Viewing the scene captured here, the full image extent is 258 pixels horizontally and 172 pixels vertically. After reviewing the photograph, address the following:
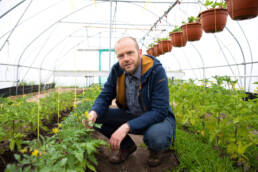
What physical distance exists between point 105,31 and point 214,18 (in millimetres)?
9956

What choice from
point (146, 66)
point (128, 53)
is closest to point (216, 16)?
point (146, 66)

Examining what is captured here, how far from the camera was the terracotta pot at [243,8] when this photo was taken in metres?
2.09

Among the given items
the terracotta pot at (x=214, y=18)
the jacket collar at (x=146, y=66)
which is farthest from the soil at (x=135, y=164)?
the terracotta pot at (x=214, y=18)

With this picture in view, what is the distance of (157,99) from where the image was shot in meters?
1.74

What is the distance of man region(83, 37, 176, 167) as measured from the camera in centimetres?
164

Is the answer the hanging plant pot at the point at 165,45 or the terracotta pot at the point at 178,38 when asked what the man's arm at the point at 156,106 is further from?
the hanging plant pot at the point at 165,45

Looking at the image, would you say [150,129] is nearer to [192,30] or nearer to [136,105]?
[136,105]

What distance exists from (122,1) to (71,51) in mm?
6823

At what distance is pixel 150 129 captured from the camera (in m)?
1.66

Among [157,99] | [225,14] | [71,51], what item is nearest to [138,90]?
[157,99]

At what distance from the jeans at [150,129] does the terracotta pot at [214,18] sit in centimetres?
187

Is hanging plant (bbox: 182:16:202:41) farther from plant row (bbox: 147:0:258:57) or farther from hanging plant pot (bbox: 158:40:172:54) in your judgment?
hanging plant pot (bbox: 158:40:172:54)

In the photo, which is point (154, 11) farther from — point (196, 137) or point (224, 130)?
point (224, 130)

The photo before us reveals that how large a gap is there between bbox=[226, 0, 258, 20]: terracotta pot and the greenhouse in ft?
0.04
